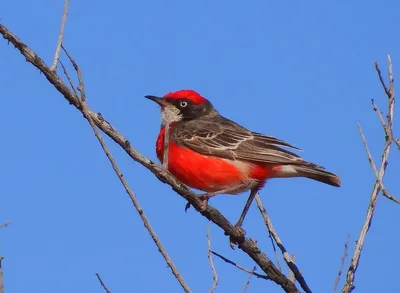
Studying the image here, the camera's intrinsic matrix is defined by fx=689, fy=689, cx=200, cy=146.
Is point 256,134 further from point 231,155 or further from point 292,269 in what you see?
point 292,269

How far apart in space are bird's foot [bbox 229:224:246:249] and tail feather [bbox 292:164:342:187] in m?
1.33

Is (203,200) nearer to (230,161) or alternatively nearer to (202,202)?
(202,202)

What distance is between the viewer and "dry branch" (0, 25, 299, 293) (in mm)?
5117

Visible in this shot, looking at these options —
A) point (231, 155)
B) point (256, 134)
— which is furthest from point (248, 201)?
point (256, 134)

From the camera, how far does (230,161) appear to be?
7438 mm

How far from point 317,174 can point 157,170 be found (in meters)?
2.38

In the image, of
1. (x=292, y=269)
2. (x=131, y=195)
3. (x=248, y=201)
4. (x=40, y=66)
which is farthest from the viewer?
(x=248, y=201)

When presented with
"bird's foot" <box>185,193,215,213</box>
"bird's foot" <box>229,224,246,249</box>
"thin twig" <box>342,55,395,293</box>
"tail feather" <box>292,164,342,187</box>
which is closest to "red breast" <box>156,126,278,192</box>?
"tail feather" <box>292,164,342,187</box>

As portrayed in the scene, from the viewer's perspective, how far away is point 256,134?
8.02 meters

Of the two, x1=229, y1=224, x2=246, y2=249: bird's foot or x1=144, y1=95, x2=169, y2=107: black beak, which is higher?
x1=144, y1=95, x2=169, y2=107: black beak

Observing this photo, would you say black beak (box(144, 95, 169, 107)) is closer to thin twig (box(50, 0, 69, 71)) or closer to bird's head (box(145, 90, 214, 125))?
bird's head (box(145, 90, 214, 125))

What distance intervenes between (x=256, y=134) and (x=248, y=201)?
1189 millimetres

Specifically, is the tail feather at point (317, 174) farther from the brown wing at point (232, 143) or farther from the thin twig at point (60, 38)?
the thin twig at point (60, 38)

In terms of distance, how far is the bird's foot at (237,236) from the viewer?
20.1 feet
